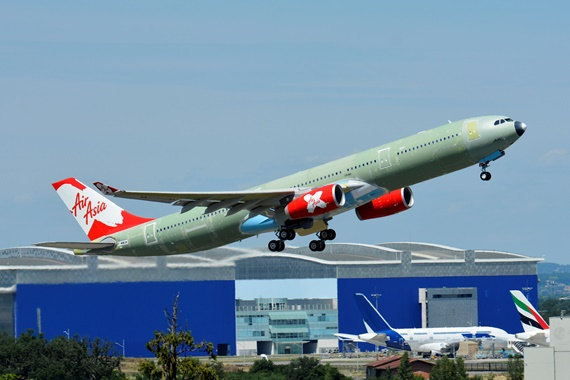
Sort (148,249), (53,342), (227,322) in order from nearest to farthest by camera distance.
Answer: (148,249)
(53,342)
(227,322)

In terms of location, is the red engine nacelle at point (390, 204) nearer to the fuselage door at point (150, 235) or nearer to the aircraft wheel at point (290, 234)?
the aircraft wheel at point (290, 234)

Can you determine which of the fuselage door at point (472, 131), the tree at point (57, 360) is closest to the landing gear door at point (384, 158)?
the fuselage door at point (472, 131)

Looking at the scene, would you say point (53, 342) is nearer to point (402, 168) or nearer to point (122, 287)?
point (122, 287)

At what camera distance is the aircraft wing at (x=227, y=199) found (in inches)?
2741

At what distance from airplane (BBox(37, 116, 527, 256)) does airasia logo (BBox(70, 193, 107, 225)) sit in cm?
313

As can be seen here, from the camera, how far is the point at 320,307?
596 feet

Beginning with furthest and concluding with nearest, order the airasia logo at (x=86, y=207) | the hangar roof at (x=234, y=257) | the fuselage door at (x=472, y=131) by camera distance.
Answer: the hangar roof at (x=234, y=257) < the airasia logo at (x=86, y=207) < the fuselage door at (x=472, y=131)

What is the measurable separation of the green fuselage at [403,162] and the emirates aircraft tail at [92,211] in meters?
8.09

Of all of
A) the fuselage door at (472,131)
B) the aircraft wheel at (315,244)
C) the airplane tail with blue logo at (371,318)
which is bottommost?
the airplane tail with blue logo at (371,318)

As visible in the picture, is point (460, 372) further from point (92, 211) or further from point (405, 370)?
point (92, 211)

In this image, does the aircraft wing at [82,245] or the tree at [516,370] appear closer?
the aircraft wing at [82,245]

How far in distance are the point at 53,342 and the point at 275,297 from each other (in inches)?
2094

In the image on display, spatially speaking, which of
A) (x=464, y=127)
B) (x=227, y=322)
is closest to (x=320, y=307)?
(x=227, y=322)

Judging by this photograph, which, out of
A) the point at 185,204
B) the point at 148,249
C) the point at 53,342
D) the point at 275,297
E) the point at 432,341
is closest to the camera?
the point at 185,204
